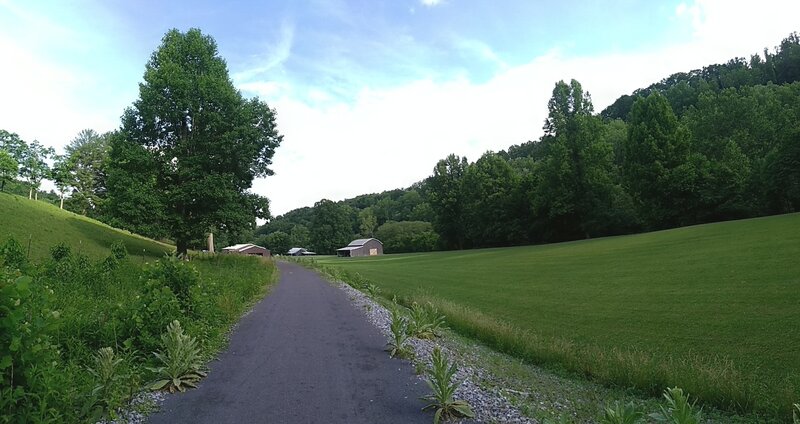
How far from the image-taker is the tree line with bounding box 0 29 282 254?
26953 millimetres

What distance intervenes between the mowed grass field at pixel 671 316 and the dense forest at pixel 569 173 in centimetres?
1629

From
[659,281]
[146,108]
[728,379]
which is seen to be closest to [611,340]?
[728,379]

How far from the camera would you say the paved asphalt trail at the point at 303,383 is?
5223 millimetres

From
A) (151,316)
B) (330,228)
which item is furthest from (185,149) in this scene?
(330,228)

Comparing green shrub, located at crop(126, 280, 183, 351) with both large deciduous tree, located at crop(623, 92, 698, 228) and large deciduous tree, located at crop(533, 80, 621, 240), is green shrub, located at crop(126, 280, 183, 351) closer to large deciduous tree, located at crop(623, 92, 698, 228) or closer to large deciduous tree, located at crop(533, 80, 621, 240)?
large deciduous tree, located at crop(623, 92, 698, 228)

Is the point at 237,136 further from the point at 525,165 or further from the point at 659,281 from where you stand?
the point at 525,165

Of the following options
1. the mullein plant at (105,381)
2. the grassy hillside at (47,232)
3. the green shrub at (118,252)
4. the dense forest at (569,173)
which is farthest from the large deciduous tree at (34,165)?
the mullein plant at (105,381)

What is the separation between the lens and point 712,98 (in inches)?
2406

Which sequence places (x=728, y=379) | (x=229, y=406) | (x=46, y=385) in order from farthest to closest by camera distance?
(x=728, y=379) → (x=229, y=406) → (x=46, y=385)

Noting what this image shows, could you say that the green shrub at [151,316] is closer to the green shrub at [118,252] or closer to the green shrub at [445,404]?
the green shrub at [445,404]

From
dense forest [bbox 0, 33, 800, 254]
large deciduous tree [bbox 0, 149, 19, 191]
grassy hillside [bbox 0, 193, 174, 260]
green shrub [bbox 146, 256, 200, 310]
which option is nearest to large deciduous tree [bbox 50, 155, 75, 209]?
dense forest [bbox 0, 33, 800, 254]

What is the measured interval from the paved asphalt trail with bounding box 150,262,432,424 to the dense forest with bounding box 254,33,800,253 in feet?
148

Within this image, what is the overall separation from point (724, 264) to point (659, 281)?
3.24 meters

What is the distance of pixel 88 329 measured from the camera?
6680mm
